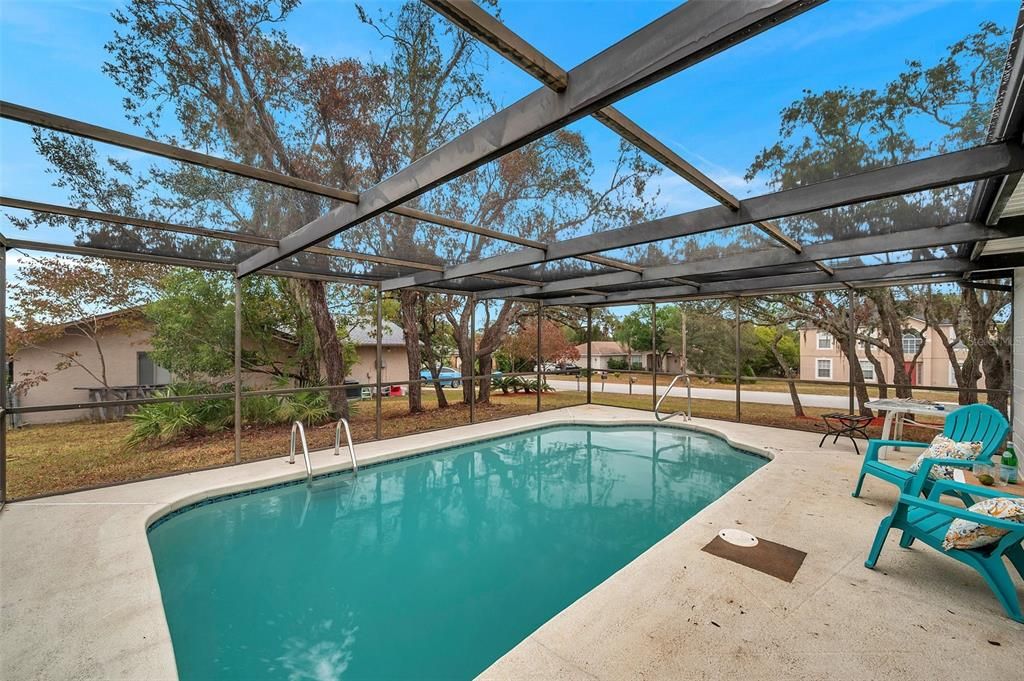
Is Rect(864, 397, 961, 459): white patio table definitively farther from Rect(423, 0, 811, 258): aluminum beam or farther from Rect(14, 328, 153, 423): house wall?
Rect(14, 328, 153, 423): house wall

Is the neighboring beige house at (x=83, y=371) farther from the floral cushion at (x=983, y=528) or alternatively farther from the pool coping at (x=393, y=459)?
the floral cushion at (x=983, y=528)

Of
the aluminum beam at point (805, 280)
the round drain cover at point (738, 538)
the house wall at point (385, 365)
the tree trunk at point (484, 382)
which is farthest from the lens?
the house wall at point (385, 365)

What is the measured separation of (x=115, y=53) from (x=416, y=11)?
1.63 m

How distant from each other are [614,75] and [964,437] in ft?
15.7

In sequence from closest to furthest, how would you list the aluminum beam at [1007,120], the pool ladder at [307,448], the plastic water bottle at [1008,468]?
the aluminum beam at [1007,120], the plastic water bottle at [1008,468], the pool ladder at [307,448]

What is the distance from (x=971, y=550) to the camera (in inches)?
93.4

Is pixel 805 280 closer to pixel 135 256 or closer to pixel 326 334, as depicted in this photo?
pixel 326 334

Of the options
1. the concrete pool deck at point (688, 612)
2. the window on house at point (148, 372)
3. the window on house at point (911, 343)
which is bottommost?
the concrete pool deck at point (688, 612)

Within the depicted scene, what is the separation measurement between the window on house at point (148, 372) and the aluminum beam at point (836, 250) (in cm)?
970

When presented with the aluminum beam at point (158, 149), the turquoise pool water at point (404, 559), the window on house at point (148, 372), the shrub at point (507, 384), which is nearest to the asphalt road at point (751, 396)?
the shrub at point (507, 384)

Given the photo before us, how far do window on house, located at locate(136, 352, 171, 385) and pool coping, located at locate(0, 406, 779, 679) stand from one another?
619 centimetres

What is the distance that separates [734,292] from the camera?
26.2ft

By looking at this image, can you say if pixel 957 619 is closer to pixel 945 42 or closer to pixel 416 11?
pixel 945 42

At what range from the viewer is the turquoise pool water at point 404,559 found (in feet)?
8.14
